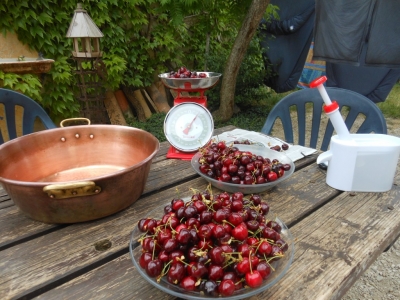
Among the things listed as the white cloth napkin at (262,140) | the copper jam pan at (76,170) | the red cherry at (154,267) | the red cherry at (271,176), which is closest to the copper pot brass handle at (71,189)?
the copper jam pan at (76,170)

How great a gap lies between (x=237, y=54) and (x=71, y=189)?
3.02m

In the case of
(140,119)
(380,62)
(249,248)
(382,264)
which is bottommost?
(382,264)

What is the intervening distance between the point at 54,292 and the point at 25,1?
2674 millimetres

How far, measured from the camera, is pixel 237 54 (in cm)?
339

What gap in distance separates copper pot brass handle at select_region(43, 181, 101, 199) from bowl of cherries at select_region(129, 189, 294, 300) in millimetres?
145

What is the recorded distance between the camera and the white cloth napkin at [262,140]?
1.26 meters

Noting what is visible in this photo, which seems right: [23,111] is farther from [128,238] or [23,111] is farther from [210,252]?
[210,252]

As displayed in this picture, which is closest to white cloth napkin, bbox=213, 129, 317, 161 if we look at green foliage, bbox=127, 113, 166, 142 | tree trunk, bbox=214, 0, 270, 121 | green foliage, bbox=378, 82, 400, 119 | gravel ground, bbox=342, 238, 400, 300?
gravel ground, bbox=342, 238, 400, 300

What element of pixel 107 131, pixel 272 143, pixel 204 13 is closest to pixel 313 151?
pixel 272 143

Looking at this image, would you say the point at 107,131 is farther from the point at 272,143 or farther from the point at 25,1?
the point at 25,1

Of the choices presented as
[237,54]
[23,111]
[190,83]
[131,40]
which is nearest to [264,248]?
[190,83]

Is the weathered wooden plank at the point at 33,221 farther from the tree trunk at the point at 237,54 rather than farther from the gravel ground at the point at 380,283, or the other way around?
the tree trunk at the point at 237,54

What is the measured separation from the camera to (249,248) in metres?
0.53

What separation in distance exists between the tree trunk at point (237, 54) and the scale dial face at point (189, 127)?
2.29m
